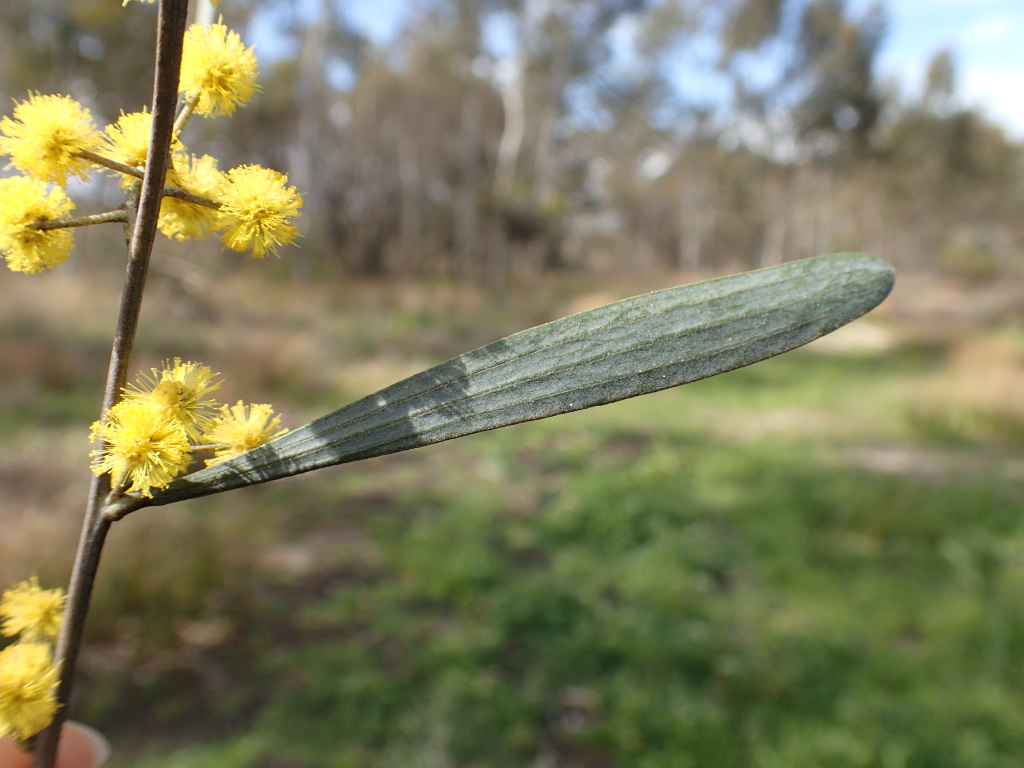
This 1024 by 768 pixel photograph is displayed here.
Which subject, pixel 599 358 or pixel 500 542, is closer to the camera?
pixel 599 358

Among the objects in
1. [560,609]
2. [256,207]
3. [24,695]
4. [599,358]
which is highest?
[256,207]

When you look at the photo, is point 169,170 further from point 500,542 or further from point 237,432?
point 500,542

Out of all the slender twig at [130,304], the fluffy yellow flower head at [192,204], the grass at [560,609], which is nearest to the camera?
the slender twig at [130,304]

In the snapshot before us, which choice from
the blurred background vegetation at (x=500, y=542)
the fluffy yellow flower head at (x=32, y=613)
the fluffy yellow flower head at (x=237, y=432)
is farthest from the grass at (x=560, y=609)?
the fluffy yellow flower head at (x=237, y=432)

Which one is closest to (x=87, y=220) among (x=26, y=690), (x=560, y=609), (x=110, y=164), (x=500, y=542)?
(x=110, y=164)

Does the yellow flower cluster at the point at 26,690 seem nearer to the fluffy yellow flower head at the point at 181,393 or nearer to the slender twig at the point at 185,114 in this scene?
the fluffy yellow flower head at the point at 181,393

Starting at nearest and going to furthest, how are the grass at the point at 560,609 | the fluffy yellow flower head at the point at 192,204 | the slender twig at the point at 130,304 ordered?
the slender twig at the point at 130,304, the fluffy yellow flower head at the point at 192,204, the grass at the point at 560,609
